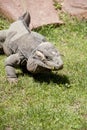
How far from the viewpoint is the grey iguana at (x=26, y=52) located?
641cm

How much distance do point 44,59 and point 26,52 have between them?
538mm

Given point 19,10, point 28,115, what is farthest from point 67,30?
point 28,115

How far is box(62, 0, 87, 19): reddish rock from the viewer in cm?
899

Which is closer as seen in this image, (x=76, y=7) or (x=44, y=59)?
(x=44, y=59)

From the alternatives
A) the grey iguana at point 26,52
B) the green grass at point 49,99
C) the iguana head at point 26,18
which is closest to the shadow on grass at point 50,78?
the green grass at point 49,99

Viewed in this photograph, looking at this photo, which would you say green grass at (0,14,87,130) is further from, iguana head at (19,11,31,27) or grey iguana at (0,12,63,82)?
iguana head at (19,11,31,27)

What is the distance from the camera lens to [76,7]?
358 inches

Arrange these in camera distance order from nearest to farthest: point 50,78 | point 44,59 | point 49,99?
1. point 49,99
2. point 44,59
3. point 50,78

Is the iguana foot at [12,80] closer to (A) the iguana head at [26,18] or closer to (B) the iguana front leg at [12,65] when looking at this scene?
(B) the iguana front leg at [12,65]

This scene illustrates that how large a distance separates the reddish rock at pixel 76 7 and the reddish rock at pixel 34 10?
0.29 metres

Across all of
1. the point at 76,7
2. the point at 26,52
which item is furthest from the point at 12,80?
the point at 76,7

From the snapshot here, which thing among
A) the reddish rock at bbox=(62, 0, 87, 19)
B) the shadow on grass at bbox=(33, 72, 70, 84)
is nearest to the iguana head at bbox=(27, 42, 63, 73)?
the shadow on grass at bbox=(33, 72, 70, 84)

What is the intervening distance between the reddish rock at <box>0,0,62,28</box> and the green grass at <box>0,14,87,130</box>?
1.21m

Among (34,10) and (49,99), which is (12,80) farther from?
(34,10)
